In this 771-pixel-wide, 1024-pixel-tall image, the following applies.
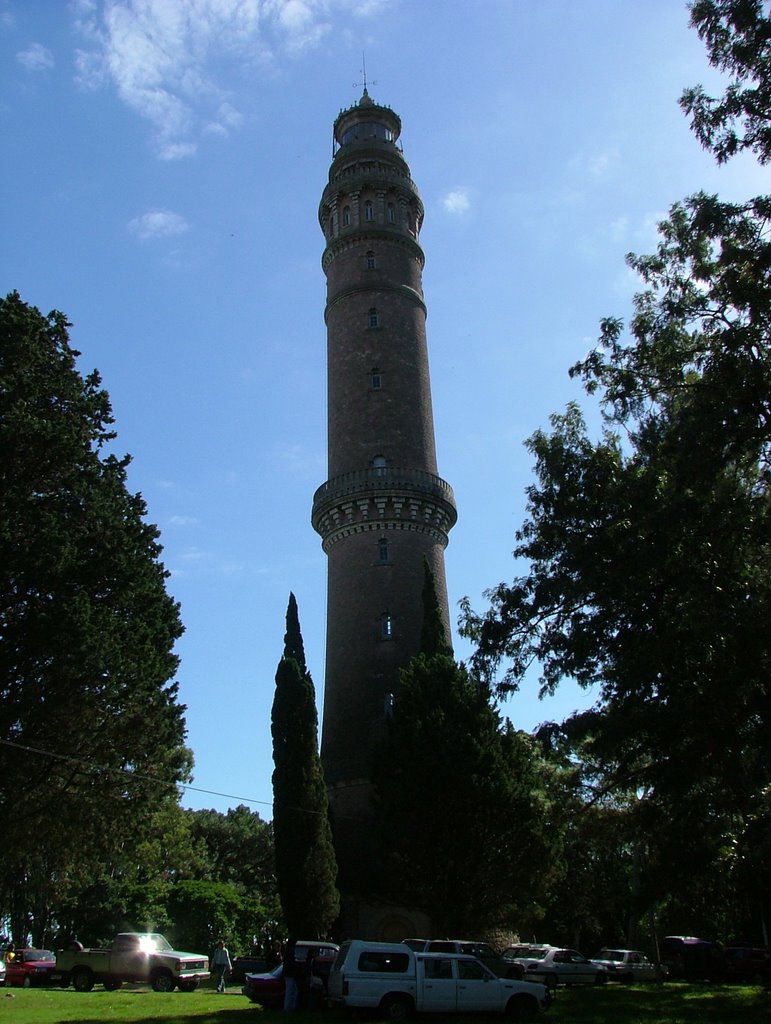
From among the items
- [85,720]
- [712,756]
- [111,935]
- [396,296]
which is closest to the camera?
[712,756]

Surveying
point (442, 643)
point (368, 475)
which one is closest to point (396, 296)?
point (368, 475)

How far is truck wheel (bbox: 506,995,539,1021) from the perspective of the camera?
18344 mm

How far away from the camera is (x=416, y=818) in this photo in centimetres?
2970

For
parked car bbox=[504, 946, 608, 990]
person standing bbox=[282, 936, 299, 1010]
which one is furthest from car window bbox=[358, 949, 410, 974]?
parked car bbox=[504, 946, 608, 990]

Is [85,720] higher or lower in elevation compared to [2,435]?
lower

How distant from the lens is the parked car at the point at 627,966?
32.9 meters

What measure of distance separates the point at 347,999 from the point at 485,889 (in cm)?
1312

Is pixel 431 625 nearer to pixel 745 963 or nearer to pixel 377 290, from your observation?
pixel 745 963

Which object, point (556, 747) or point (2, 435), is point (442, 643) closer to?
point (556, 747)

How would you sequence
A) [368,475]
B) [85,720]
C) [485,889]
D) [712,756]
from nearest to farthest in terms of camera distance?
[712,756] < [85,720] < [485,889] < [368,475]

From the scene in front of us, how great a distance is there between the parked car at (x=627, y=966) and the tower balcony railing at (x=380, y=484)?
726 inches

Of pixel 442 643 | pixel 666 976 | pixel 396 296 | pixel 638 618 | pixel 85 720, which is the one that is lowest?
pixel 666 976

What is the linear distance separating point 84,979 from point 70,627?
12.1 metres

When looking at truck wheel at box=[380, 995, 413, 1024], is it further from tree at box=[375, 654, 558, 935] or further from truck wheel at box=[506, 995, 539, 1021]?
tree at box=[375, 654, 558, 935]
